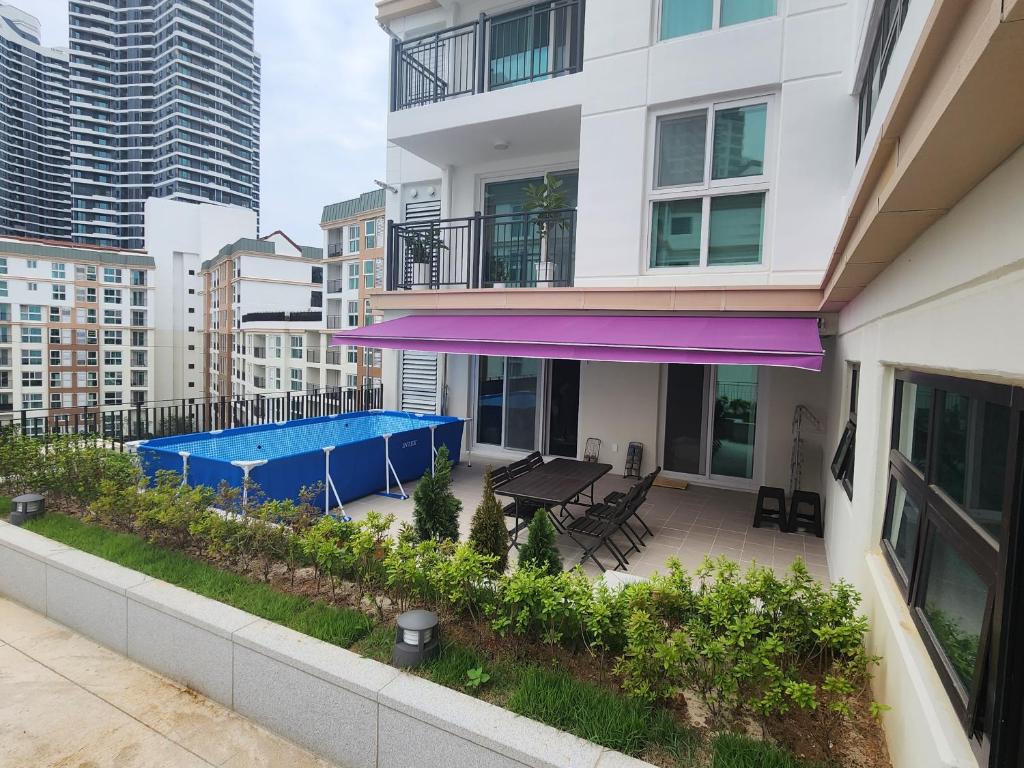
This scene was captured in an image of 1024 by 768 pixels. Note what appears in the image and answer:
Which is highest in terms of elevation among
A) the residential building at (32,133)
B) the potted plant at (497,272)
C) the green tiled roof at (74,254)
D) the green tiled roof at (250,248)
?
the residential building at (32,133)

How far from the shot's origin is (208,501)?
564 cm

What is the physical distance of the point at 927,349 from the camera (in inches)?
107

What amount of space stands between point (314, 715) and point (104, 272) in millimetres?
91085

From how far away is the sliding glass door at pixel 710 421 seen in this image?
32.6ft

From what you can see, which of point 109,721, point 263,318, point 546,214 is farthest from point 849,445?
point 263,318

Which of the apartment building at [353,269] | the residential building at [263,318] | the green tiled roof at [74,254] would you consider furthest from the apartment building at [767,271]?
the green tiled roof at [74,254]

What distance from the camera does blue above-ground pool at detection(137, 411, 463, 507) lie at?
7219 millimetres

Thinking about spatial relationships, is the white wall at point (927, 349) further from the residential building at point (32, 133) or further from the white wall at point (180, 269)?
the residential building at point (32, 133)

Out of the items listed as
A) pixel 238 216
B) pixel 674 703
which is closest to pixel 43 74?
pixel 238 216

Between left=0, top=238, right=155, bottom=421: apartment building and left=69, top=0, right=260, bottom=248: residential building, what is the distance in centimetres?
3520

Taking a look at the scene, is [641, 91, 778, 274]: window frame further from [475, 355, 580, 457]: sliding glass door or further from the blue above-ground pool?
the blue above-ground pool

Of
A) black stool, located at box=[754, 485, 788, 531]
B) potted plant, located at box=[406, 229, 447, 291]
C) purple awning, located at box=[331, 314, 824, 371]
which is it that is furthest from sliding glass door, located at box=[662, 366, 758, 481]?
potted plant, located at box=[406, 229, 447, 291]

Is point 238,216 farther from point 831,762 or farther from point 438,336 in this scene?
point 831,762

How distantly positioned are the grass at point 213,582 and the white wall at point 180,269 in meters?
88.2
